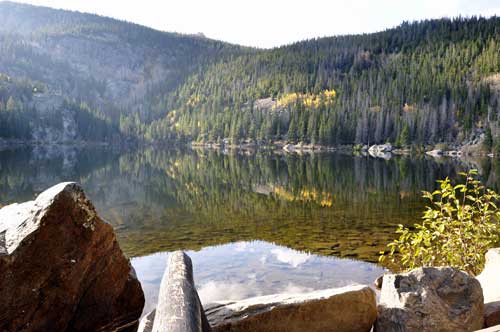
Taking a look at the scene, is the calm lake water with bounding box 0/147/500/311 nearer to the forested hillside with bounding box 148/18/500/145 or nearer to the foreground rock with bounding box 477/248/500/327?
the foreground rock with bounding box 477/248/500/327

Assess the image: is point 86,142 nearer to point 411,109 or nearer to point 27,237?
point 411,109

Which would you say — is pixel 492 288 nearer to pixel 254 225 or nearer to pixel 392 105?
pixel 254 225

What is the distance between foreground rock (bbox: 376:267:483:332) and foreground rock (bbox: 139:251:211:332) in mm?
2994

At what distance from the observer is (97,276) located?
7168 millimetres

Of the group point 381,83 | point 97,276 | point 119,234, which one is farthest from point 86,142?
point 97,276

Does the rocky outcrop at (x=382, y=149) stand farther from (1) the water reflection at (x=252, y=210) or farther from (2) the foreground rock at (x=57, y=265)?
(2) the foreground rock at (x=57, y=265)

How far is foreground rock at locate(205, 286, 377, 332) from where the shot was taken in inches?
236

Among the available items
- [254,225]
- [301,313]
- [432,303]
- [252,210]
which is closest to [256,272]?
[301,313]

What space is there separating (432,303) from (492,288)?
2155 millimetres

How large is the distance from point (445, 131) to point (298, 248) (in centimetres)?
12831

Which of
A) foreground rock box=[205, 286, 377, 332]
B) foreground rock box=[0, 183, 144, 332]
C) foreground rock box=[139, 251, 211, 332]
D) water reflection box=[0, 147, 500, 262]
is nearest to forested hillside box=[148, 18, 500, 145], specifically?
water reflection box=[0, 147, 500, 262]

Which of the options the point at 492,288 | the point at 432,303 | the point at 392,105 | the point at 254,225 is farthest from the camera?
the point at 392,105

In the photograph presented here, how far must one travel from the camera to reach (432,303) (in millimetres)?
5824

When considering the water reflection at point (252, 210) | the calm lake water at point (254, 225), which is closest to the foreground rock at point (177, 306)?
the calm lake water at point (254, 225)
